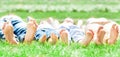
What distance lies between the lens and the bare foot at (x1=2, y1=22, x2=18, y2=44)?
4211 mm

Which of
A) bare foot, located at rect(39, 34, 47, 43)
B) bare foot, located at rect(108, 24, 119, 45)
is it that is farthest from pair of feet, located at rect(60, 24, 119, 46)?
bare foot, located at rect(39, 34, 47, 43)

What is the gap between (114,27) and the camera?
438 centimetres

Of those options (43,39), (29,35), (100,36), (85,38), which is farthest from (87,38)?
(29,35)

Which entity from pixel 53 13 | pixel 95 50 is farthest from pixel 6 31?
pixel 53 13

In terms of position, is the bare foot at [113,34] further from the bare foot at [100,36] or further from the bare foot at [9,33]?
the bare foot at [9,33]

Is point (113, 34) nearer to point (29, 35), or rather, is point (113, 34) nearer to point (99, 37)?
point (99, 37)

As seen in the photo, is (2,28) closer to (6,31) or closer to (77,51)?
(6,31)

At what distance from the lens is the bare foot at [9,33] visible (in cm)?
421

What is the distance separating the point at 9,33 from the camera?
169 inches

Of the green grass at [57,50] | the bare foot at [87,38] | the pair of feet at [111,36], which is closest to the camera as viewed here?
the green grass at [57,50]

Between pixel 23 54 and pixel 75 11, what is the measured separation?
24.1 feet

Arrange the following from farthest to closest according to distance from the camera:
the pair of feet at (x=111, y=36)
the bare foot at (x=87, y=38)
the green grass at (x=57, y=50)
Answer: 1. the pair of feet at (x=111, y=36)
2. the bare foot at (x=87, y=38)
3. the green grass at (x=57, y=50)

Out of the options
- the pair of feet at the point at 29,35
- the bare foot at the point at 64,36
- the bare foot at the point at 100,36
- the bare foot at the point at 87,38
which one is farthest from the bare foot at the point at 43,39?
the bare foot at the point at 100,36

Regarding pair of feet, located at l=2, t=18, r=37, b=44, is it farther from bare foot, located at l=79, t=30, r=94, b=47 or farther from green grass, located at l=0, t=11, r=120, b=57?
bare foot, located at l=79, t=30, r=94, b=47
